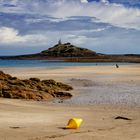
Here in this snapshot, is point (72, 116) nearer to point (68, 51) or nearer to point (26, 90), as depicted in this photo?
point (26, 90)

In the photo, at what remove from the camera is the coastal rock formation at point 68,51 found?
5458 inches

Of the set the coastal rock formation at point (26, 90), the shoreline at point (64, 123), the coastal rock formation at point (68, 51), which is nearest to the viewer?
the shoreline at point (64, 123)

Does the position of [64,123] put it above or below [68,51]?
below

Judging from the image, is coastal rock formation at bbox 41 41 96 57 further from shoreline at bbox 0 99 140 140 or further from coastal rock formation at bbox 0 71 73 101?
shoreline at bbox 0 99 140 140

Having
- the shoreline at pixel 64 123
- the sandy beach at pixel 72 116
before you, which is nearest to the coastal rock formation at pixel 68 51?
the sandy beach at pixel 72 116

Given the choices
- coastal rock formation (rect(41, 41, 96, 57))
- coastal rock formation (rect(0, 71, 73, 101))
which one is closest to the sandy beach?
coastal rock formation (rect(0, 71, 73, 101))

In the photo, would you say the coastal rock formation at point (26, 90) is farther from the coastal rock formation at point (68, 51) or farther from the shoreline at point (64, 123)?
the coastal rock formation at point (68, 51)

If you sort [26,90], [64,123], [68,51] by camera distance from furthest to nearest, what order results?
[68,51] < [26,90] < [64,123]

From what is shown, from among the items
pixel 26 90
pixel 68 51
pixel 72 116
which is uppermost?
pixel 68 51

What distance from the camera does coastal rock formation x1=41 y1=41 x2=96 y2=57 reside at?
139m

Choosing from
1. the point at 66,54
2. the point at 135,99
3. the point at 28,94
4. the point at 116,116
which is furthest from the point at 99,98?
the point at 66,54

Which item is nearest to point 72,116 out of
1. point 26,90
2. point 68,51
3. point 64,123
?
point 64,123

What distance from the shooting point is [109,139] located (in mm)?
10320

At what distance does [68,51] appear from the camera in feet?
463
